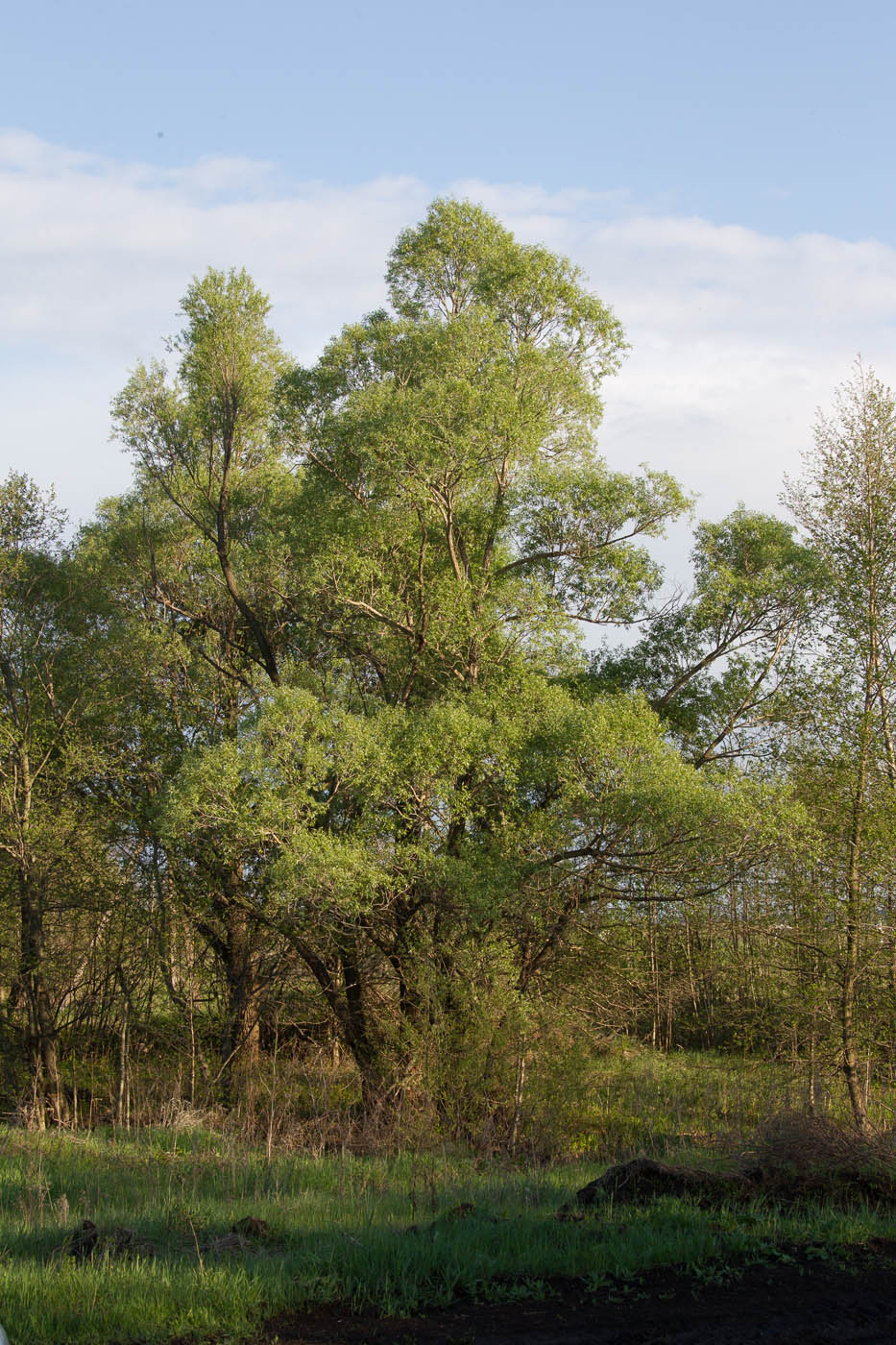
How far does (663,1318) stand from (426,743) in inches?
344

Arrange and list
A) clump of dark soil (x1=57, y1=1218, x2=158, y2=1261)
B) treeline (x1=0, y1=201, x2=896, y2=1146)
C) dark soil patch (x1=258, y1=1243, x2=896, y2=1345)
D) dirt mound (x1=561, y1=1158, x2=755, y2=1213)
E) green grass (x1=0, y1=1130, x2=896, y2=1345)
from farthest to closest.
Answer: treeline (x1=0, y1=201, x2=896, y2=1146)
dirt mound (x1=561, y1=1158, x2=755, y2=1213)
clump of dark soil (x1=57, y1=1218, x2=158, y2=1261)
green grass (x1=0, y1=1130, x2=896, y2=1345)
dark soil patch (x1=258, y1=1243, x2=896, y2=1345)

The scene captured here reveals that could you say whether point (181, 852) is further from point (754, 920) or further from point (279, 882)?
point (754, 920)

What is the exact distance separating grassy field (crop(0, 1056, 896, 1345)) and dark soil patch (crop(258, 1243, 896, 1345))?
178 mm

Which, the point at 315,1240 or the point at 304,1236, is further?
the point at 304,1236

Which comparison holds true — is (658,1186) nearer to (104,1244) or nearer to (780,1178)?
(780,1178)

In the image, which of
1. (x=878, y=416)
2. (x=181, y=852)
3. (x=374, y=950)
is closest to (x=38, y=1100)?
(x=181, y=852)

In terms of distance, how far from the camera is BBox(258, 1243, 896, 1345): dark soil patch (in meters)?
5.22

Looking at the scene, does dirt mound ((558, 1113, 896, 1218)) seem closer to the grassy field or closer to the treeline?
the grassy field

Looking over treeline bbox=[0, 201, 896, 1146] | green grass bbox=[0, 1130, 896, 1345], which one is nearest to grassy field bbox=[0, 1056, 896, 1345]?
green grass bbox=[0, 1130, 896, 1345]

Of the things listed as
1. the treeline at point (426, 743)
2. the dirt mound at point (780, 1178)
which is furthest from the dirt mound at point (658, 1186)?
the treeline at point (426, 743)

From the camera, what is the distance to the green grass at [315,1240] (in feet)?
17.9

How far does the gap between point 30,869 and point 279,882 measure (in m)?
6.03

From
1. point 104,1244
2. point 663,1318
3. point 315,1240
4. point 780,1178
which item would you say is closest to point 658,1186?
point 780,1178

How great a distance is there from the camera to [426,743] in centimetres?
1380
